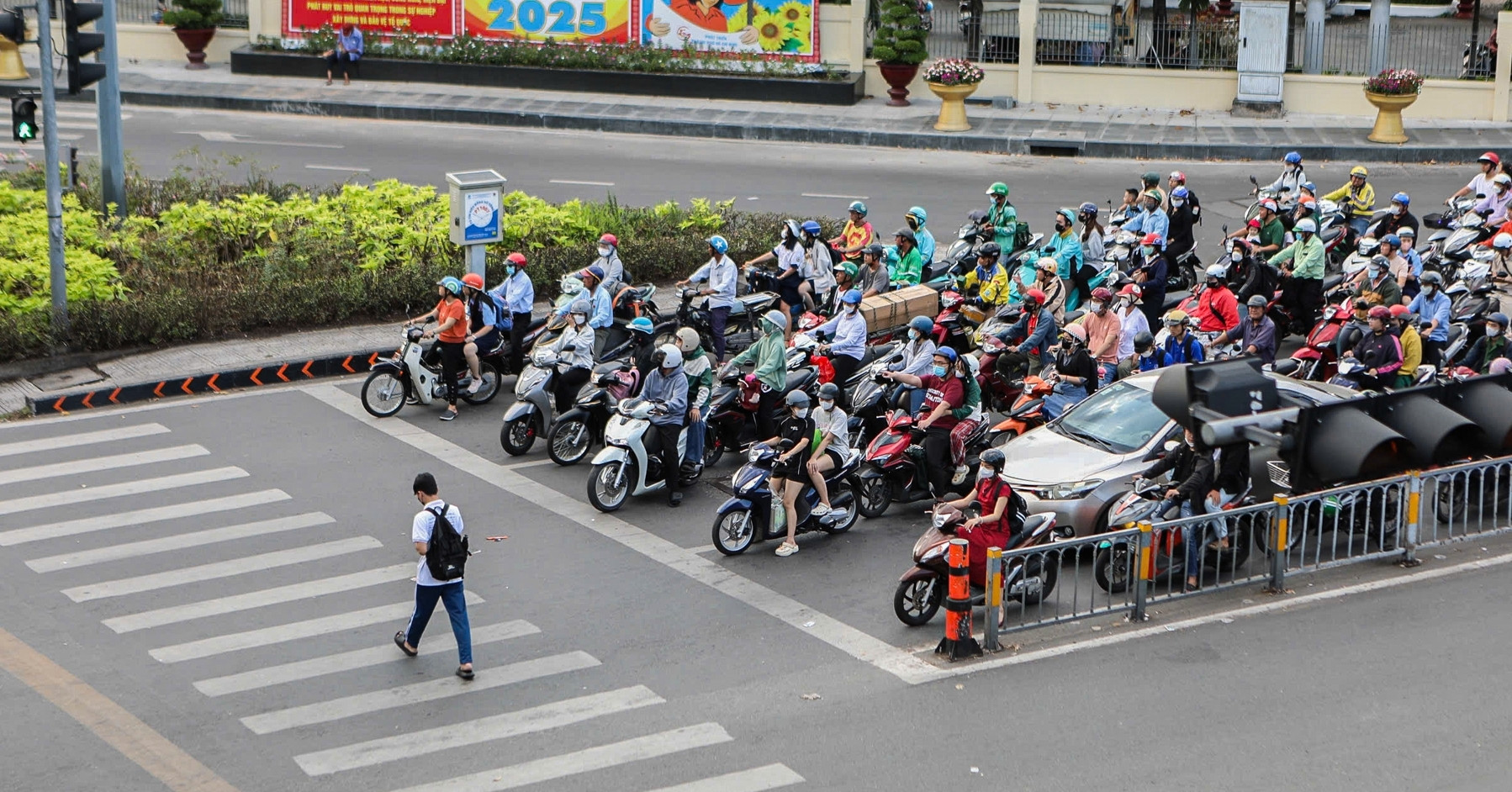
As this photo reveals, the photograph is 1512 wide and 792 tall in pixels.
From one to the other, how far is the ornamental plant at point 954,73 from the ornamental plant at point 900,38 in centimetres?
192

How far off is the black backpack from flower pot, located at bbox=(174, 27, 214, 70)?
29.6 metres

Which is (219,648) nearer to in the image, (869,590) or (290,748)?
(290,748)

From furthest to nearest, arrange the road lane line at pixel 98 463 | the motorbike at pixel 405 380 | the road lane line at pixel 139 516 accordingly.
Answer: the motorbike at pixel 405 380 → the road lane line at pixel 98 463 → the road lane line at pixel 139 516

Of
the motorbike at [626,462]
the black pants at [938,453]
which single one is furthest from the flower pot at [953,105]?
the motorbike at [626,462]

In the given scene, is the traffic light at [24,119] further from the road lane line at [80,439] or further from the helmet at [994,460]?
the helmet at [994,460]

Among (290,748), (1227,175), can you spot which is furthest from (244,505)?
(1227,175)

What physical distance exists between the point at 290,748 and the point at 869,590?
16.6 feet

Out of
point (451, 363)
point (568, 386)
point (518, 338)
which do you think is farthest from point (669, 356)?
point (518, 338)

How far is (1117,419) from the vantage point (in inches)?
605

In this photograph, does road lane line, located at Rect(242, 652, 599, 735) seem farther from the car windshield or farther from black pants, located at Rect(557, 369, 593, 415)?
black pants, located at Rect(557, 369, 593, 415)

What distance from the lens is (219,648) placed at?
1271cm

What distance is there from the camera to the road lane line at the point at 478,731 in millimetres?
10977

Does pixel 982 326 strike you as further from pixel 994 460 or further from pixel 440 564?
pixel 440 564

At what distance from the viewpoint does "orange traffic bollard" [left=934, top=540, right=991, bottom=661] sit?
12.5m
